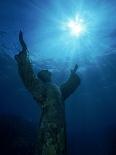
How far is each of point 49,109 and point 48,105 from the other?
105 millimetres

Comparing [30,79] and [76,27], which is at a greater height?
[76,27]

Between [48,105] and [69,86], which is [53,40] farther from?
[48,105]

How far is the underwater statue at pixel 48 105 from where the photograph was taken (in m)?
4.52

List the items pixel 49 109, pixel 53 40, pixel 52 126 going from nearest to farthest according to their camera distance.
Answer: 1. pixel 52 126
2. pixel 49 109
3. pixel 53 40

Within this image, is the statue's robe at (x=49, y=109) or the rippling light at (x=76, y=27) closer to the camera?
the statue's robe at (x=49, y=109)

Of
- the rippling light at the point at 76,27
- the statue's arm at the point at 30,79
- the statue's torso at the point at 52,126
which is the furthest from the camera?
the rippling light at the point at 76,27

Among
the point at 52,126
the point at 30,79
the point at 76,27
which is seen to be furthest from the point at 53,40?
the point at 52,126

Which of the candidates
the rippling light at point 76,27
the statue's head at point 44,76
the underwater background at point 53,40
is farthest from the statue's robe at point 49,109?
the rippling light at point 76,27

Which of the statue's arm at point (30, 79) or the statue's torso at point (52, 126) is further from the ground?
the statue's arm at point (30, 79)

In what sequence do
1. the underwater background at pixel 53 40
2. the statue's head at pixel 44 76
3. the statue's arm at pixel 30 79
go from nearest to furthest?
the statue's arm at pixel 30 79 → the statue's head at pixel 44 76 → the underwater background at pixel 53 40

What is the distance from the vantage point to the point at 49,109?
4816 millimetres

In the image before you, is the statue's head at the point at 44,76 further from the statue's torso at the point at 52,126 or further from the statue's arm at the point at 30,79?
the statue's torso at the point at 52,126

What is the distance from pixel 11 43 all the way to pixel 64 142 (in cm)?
1927

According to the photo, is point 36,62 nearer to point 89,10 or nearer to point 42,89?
point 89,10
